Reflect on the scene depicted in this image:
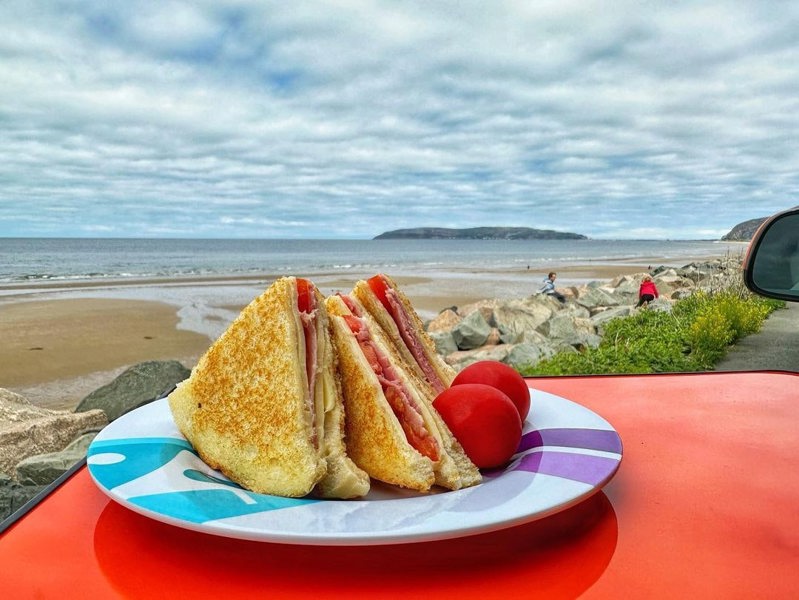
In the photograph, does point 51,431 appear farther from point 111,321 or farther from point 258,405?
point 111,321

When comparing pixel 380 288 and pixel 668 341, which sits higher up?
pixel 380 288

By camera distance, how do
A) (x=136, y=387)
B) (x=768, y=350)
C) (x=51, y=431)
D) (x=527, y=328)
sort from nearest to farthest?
(x=51, y=431), (x=136, y=387), (x=768, y=350), (x=527, y=328)

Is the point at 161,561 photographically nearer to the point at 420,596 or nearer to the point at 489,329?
the point at 420,596

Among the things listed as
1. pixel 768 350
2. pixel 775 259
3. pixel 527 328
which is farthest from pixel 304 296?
pixel 527 328

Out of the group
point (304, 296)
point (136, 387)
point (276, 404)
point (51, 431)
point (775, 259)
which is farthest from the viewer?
point (136, 387)

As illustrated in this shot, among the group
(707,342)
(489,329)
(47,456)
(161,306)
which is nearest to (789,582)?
(47,456)

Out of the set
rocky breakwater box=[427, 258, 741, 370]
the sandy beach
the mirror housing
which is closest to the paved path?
rocky breakwater box=[427, 258, 741, 370]

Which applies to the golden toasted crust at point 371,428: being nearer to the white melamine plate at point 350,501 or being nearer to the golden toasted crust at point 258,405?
the white melamine plate at point 350,501

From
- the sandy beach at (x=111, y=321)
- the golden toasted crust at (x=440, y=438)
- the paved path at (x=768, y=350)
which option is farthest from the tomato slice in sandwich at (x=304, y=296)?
the paved path at (x=768, y=350)
